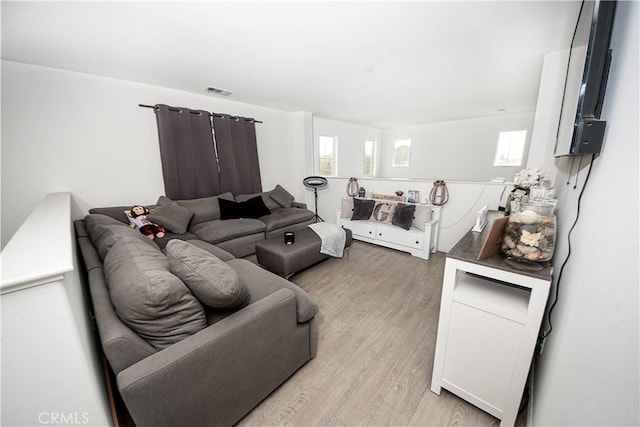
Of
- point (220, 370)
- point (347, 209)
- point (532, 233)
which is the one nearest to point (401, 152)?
point (347, 209)

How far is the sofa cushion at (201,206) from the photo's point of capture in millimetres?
3201

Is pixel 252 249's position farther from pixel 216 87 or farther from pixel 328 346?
pixel 216 87

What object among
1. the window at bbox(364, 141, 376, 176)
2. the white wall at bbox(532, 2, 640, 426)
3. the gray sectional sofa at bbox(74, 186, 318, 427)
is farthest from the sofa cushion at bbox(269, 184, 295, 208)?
the white wall at bbox(532, 2, 640, 426)

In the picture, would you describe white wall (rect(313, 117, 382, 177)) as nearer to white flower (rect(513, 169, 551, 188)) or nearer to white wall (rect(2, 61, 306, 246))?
white wall (rect(2, 61, 306, 246))

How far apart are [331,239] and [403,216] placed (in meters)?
1.24

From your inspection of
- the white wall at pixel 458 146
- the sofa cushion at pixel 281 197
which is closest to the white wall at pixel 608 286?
the sofa cushion at pixel 281 197

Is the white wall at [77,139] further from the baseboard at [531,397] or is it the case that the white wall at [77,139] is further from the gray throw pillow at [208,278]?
the baseboard at [531,397]

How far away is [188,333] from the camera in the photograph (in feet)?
3.34

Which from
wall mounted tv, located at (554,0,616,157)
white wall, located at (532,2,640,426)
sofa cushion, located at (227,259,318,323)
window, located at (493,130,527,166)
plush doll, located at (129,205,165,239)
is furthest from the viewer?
window, located at (493,130,527,166)

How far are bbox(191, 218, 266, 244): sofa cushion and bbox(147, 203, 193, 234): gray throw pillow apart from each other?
162mm

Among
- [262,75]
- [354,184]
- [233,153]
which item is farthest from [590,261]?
[233,153]

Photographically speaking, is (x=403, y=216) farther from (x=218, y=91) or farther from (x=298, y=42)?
(x=218, y=91)

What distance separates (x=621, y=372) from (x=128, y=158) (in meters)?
4.16

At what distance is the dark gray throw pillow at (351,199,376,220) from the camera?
12.3 ft
